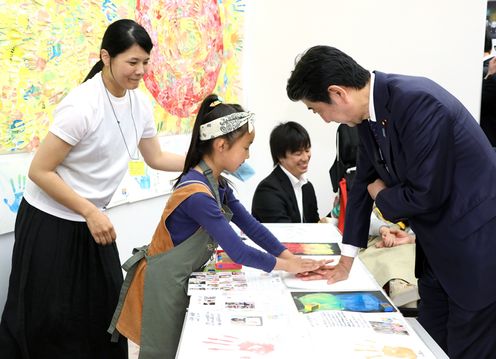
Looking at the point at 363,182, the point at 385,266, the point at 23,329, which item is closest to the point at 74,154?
the point at 23,329

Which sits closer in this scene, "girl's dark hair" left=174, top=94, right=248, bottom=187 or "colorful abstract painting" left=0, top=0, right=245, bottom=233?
"girl's dark hair" left=174, top=94, right=248, bottom=187

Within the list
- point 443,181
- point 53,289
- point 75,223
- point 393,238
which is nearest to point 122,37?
point 75,223

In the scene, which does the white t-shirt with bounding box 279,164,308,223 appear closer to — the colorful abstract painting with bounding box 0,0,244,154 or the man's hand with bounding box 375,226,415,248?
the man's hand with bounding box 375,226,415,248

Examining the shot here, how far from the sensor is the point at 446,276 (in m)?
1.39

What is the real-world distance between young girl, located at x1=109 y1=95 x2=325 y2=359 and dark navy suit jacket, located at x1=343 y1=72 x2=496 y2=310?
14.0 inches

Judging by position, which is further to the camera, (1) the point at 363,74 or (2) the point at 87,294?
(2) the point at 87,294

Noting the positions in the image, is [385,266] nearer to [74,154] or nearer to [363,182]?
[363,182]

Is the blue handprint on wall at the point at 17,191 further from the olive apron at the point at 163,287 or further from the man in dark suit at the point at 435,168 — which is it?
the man in dark suit at the point at 435,168

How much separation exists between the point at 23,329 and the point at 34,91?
907 mm

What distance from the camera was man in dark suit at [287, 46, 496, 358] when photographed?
4.16 feet

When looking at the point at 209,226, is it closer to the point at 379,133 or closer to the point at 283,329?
the point at 283,329

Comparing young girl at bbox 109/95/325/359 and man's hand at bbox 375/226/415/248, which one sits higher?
young girl at bbox 109/95/325/359

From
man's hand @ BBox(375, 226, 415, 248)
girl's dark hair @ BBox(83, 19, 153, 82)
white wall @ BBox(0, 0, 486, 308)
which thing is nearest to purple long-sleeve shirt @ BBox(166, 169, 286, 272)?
girl's dark hair @ BBox(83, 19, 153, 82)

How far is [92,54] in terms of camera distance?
7.78 feet
